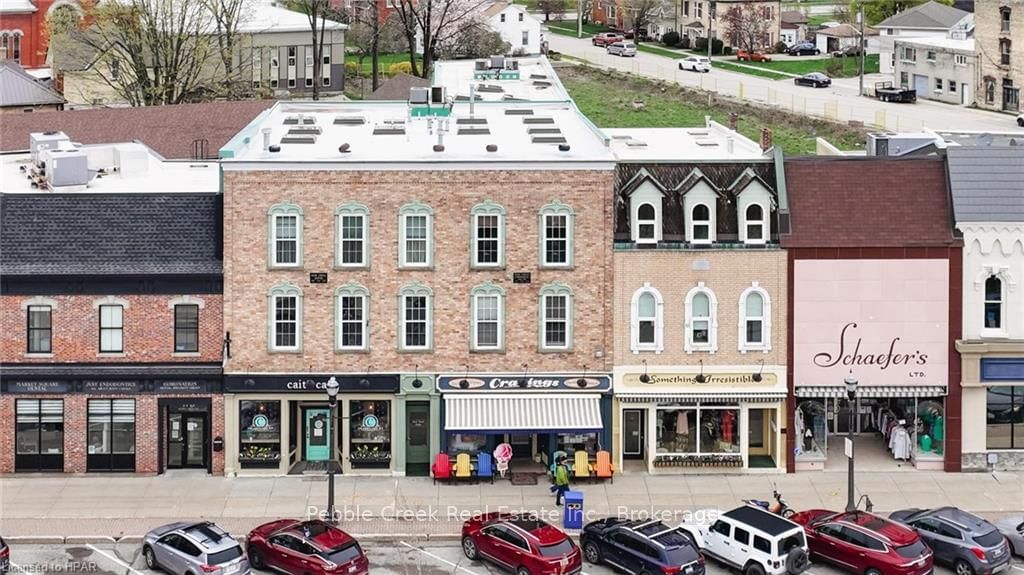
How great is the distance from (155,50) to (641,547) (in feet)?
237

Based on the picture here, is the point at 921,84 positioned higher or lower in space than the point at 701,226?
higher

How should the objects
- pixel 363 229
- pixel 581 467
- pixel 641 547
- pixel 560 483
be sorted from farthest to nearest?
1. pixel 363 229
2. pixel 581 467
3. pixel 560 483
4. pixel 641 547

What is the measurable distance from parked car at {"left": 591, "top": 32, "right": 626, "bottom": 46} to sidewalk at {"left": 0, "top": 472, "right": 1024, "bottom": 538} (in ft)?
391

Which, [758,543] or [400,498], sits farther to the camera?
[400,498]

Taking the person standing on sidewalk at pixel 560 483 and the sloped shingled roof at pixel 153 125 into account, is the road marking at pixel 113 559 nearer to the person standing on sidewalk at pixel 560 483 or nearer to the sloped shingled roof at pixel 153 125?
the person standing on sidewalk at pixel 560 483

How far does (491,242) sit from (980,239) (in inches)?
546

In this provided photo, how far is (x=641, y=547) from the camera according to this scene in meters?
42.2

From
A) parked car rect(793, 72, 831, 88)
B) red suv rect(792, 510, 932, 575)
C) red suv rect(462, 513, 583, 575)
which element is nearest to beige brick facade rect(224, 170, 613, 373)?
red suv rect(462, 513, 583, 575)

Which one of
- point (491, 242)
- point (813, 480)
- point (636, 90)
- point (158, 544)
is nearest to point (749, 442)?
point (813, 480)

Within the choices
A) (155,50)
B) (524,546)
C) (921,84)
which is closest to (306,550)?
(524,546)

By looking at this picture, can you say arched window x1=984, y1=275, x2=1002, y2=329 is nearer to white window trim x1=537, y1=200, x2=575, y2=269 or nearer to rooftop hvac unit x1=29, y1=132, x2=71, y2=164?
white window trim x1=537, y1=200, x2=575, y2=269

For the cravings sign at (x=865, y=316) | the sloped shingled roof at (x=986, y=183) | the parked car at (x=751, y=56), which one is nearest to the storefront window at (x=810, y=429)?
the cravings sign at (x=865, y=316)

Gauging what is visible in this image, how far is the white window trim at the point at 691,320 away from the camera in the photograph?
168 feet

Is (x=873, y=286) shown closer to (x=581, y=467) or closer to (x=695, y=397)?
(x=695, y=397)
